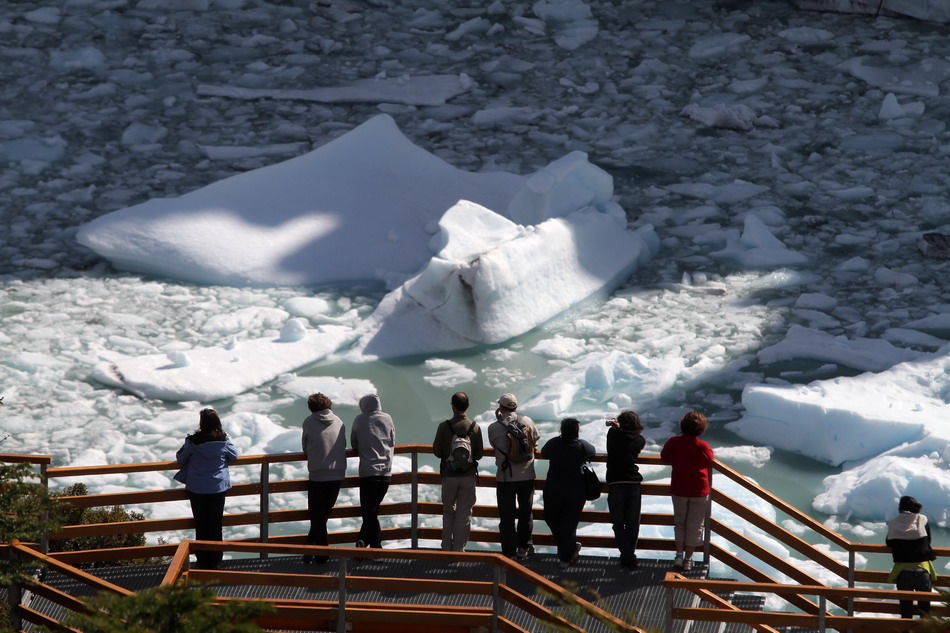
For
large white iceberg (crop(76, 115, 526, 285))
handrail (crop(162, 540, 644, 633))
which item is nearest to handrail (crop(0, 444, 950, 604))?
handrail (crop(162, 540, 644, 633))

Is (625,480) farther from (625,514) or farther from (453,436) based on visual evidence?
(453,436)

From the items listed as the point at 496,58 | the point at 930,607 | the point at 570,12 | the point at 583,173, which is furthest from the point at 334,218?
the point at 930,607

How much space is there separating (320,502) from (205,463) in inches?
30.7

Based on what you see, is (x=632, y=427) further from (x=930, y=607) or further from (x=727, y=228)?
(x=727, y=228)

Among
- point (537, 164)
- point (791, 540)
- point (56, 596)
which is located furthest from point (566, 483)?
point (537, 164)

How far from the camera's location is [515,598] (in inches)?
294

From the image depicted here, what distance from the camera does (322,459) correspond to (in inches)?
338

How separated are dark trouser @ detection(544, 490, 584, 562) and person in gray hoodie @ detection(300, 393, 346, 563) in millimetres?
1298

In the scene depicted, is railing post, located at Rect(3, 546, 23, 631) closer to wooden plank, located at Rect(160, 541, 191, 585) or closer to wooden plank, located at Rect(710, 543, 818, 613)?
wooden plank, located at Rect(160, 541, 191, 585)

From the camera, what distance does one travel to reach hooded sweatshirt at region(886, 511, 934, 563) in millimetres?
8086

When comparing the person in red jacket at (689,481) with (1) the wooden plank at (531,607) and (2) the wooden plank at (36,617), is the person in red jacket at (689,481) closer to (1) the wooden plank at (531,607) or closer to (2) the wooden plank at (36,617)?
(1) the wooden plank at (531,607)

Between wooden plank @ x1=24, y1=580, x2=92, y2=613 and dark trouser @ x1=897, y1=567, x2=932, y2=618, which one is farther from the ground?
dark trouser @ x1=897, y1=567, x2=932, y2=618

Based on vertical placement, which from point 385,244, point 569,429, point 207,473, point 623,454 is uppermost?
point 385,244

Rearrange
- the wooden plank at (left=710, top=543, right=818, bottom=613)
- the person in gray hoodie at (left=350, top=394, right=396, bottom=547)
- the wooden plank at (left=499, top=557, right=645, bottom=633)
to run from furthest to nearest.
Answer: the person in gray hoodie at (left=350, top=394, right=396, bottom=547) < the wooden plank at (left=710, top=543, right=818, bottom=613) < the wooden plank at (left=499, top=557, right=645, bottom=633)
